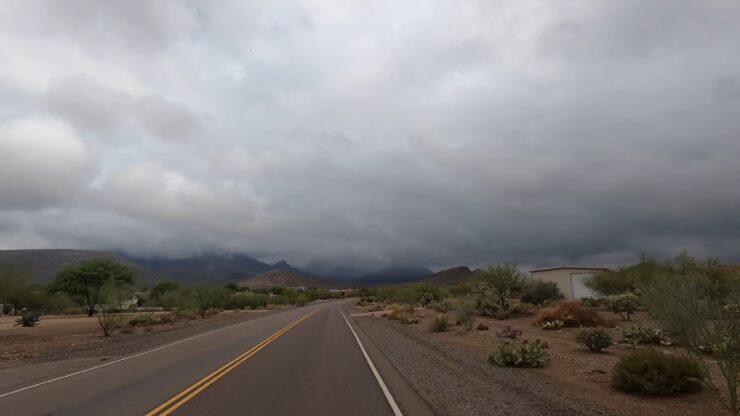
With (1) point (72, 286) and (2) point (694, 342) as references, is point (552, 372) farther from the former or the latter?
(1) point (72, 286)

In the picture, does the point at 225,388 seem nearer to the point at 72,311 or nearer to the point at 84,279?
the point at 84,279

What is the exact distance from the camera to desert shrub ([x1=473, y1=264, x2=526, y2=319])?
35.6 m

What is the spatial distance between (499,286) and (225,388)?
28.2 meters

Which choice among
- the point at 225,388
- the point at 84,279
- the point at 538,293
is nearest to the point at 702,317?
the point at 225,388

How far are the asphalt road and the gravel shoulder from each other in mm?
504

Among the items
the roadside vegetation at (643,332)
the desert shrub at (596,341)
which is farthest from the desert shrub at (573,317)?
the desert shrub at (596,341)

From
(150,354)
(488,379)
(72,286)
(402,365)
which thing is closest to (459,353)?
(402,365)

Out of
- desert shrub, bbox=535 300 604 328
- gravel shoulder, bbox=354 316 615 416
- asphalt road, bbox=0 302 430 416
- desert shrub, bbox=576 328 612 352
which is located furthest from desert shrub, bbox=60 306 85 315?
desert shrub, bbox=576 328 612 352

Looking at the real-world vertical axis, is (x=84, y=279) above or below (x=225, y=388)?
above

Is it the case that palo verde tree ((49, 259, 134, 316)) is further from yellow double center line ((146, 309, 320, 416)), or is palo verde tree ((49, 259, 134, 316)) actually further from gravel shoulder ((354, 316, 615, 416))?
gravel shoulder ((354, 316, 615, 416))

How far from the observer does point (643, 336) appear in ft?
59.1

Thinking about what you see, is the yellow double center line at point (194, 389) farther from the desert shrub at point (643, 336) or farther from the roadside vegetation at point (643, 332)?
the desert shrub at point (643, 336)

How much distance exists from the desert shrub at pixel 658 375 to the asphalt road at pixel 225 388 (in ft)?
15.3

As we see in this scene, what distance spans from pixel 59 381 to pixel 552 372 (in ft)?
42.6
